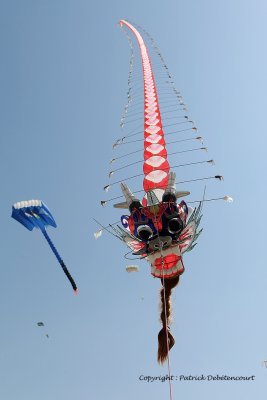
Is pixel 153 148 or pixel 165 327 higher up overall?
pixel 153 148

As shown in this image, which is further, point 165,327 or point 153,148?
point 153,148

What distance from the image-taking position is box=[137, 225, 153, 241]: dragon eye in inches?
880

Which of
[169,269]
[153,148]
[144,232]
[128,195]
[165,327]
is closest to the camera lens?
[165,327]

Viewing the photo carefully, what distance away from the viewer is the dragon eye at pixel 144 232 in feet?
73.4

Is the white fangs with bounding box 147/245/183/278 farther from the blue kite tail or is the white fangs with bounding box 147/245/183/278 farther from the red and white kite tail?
the blue kite tail

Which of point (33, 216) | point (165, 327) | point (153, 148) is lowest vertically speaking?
point (165, 327)

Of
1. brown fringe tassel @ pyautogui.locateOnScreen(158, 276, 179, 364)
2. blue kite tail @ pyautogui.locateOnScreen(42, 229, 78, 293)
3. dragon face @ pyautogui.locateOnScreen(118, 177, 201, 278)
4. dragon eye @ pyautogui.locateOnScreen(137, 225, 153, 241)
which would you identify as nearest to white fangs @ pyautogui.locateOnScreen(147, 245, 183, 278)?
dragon face @ pyautogui.locateOnScreen(118, 177, 201, 278)

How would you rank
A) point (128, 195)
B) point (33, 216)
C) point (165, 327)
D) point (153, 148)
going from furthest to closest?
point (153, 148), point (33, 216), point (128, 195), point (165, 327)

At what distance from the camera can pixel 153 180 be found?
79.7 ft

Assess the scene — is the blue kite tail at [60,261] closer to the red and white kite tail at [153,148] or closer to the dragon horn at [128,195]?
the dragon horn at [128,195]

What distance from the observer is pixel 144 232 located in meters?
22.4

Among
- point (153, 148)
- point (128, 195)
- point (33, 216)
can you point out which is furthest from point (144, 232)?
point (33, 216)

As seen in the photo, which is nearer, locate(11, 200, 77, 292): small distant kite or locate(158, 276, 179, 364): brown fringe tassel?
locate(158, 276, 179, 364): brown fringe tassel

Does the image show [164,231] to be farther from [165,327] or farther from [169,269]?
[165,327]
